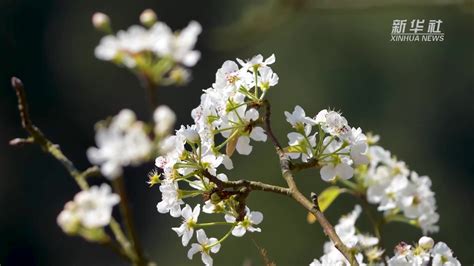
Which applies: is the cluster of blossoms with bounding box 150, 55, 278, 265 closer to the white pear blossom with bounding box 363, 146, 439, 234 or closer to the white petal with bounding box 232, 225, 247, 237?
the white petal with bounding box 232, 225, 247, 237

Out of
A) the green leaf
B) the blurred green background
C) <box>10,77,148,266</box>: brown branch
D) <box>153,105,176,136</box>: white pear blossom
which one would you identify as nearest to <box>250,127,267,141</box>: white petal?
<box>10,77,148,266</box>: brown branch

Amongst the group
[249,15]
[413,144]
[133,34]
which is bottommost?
[133,34]

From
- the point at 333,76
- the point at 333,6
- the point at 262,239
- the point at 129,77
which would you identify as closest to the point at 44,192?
the point at 129,77

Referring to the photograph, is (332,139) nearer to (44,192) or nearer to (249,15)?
(249,15)

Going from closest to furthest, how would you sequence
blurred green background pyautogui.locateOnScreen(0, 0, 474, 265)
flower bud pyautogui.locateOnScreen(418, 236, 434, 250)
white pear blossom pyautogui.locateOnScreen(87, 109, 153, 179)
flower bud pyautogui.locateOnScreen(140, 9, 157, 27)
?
white pear blossom pyautogui.locateOnScreen(87, 109, 153, 179) < flower bud pyautogui.locateOnScreen(140, 9, 157, 27) < flower bud pyautogui.locateOnScreen(418, 236, 434, 250) < blurred green background pyautogui.locateOnScreen(0, 0, 474, 265)

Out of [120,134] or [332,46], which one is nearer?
[120,134]

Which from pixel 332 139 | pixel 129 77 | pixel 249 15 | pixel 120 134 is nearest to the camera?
pixel 120 134

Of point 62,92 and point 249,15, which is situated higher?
point 62,92

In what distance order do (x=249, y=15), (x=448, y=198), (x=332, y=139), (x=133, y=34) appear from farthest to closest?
(x=448, y=198), (x=249, y=15), (x=332, y=139), (x=133, y=34)
